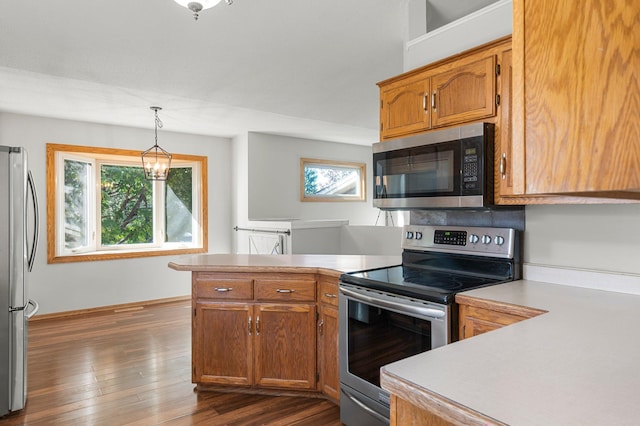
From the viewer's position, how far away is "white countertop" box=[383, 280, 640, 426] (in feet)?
2.37

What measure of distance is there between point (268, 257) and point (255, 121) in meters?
2.32

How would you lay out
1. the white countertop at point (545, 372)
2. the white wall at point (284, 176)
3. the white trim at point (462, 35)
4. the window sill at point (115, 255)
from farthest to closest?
the white wall at point (284, 176) → the window sill at point (115, 255) → the white trim at point (462, 35) → the white countertop at point (545, 372)

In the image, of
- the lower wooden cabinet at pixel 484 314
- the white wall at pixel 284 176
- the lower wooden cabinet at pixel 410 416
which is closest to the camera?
the lower wooden cabinet at pixel 410 416

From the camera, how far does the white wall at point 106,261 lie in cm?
436

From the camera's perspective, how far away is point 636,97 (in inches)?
20.6

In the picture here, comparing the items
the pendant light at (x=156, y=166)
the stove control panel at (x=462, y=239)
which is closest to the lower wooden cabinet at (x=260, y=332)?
the stove control panel at (x=462, y=239)

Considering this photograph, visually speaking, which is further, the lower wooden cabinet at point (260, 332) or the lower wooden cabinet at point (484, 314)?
the lower wooden cabinet at point (260, 332)

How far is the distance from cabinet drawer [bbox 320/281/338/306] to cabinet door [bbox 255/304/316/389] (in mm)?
109

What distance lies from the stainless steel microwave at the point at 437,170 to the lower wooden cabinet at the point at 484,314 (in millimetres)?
525

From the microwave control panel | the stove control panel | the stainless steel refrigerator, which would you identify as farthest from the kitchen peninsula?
the stainless steel refrigerator

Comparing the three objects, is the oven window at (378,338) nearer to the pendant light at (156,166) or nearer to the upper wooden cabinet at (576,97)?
the upper wooden cabinet at (576,97)

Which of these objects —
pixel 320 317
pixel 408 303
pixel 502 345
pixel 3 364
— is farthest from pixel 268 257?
pixel 502 345

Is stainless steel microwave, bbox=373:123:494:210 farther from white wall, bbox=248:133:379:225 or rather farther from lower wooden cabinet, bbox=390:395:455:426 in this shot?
white wall, bbox=248:133:379:225

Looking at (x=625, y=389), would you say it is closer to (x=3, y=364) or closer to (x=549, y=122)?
(x=549, y=122)
